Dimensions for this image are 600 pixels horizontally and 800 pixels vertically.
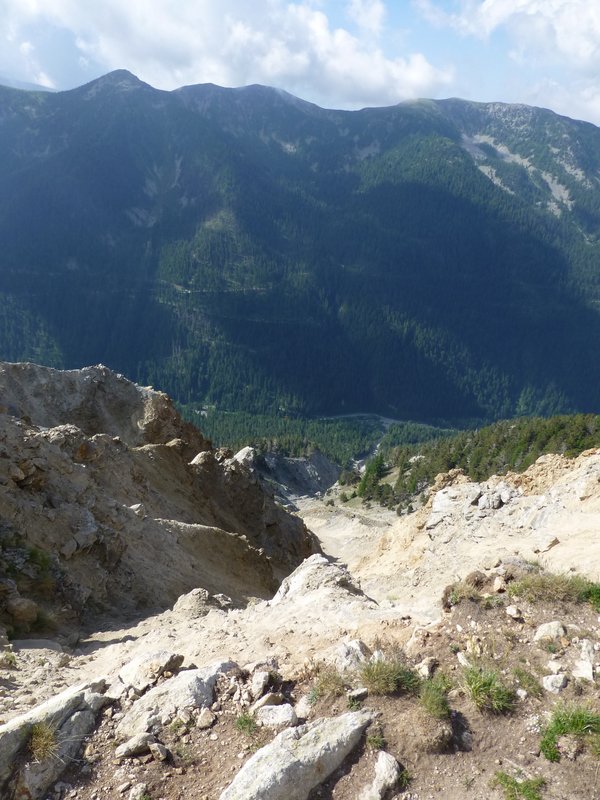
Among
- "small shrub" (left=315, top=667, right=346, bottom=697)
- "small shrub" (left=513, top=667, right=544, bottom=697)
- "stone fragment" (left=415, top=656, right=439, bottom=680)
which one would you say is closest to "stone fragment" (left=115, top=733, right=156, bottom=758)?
"small shrub" (left=315, top=667, right=346, bottom=697)

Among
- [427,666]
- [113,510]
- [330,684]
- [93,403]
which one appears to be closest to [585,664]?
[427,666]

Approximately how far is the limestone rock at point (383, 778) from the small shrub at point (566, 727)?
2292 mm

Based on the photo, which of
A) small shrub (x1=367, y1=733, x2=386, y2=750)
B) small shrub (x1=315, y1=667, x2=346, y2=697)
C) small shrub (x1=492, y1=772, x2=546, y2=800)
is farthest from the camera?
small shrub (x1=315, y1=667, x2=346, y2=697)

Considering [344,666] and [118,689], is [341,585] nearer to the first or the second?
[344,666]

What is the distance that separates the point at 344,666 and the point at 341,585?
6.34 metres

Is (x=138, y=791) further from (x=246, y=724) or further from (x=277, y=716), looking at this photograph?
(x=277, y=716)

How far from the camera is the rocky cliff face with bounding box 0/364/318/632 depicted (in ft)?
57.4

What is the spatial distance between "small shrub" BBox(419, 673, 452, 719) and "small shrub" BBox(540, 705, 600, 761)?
58.1 inches

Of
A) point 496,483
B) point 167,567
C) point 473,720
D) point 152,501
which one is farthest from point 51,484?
point 496,483

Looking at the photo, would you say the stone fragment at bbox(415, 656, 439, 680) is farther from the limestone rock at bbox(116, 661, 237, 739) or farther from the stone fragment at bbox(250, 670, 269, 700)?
the limestone rock at bbox(116, 661, 237, 739)

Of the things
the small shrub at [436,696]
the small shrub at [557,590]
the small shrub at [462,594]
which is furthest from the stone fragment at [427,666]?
the small shrub at [557,590]

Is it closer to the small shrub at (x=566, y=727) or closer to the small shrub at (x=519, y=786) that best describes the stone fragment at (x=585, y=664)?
the small shrub at (x=566, y=727)

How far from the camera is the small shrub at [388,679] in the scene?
9.27 meters

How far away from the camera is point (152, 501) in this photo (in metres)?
30.4
